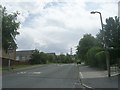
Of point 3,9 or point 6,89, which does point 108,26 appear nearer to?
point 6,89

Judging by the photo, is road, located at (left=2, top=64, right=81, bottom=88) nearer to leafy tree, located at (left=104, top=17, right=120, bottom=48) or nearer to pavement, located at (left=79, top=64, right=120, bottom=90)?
pavement, located at (left=79, top=64, right=120, bottom=90)

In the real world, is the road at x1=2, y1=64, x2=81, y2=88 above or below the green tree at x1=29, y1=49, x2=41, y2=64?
below

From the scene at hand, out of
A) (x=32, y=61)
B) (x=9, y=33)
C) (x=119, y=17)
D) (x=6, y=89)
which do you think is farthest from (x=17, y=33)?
(x=32, y=61)

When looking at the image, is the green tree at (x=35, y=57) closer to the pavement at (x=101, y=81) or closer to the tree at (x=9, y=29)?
the tree at (x=9, y=29)

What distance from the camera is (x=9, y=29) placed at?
179 ft

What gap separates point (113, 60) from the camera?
39875 mm

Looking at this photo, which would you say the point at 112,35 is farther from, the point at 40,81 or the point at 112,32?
the point at 40,81

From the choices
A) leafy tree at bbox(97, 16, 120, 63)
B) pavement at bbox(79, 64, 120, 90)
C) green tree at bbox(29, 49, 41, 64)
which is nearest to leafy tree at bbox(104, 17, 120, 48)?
leafy tree at bbox(97, 16, 120, 63)

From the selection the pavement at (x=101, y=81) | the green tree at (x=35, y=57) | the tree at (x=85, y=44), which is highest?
the tree at (x=85, y=44)

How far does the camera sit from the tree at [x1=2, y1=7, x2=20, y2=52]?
5380 centimetres

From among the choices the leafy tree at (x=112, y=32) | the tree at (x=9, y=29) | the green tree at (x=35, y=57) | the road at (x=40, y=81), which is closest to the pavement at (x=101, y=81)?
the road at (x=40, y=81)

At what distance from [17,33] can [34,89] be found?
37.8 meters

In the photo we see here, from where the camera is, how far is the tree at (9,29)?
5380 centimetres

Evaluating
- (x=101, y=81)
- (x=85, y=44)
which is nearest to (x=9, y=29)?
(x=101, y=81)
